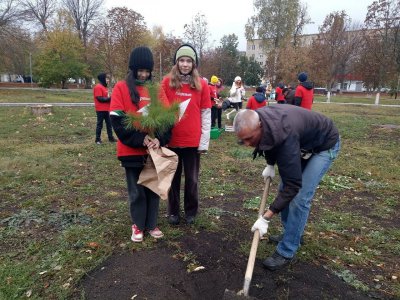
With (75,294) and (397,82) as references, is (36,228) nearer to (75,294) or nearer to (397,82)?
(75,294)

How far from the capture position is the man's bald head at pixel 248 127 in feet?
7.68

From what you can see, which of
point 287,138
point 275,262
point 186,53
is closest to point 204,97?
point 186,53

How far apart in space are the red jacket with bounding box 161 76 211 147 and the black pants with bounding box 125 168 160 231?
55 cm

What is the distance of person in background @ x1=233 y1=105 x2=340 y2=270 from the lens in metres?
2.40

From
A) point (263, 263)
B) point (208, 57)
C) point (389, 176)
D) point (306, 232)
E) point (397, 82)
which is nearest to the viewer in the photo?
point (263, 263)

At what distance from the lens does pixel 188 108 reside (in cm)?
356

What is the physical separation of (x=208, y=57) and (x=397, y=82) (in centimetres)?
2147

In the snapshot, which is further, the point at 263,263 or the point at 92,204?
the point at 92,204

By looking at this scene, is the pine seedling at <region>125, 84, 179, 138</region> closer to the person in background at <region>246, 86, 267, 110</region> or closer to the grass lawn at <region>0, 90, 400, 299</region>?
the grass lawn at <region>0, 90, 400, 299</region>

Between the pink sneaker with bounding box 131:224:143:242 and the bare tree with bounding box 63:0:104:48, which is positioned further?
the bare tree with bounding box 63:0:104:48

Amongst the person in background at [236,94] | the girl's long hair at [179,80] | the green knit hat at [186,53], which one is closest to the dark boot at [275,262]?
the girl's long hair at [179,80]

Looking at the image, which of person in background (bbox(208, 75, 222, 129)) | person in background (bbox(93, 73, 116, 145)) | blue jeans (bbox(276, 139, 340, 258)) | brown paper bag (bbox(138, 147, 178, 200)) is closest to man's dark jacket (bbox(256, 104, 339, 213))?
blue jeans (bbox(276, 139, 340, 258))

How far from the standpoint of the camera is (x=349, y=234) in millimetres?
4035

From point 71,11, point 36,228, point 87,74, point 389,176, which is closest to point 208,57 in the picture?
point 87,74
